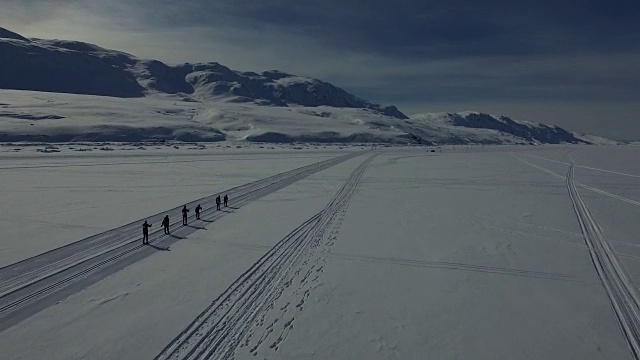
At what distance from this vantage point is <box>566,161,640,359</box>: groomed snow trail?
10.8 meters

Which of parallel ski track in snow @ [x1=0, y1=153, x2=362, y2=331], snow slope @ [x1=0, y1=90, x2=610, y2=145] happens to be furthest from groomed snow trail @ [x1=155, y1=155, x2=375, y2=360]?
snow slope @ [x1=0, y1=90, x2=610, y2=145]

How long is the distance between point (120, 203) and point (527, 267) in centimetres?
2418

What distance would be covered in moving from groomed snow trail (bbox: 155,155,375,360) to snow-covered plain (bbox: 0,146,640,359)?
Answer: 0.05 meters

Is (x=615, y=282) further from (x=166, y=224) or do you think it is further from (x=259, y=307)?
(x=166, y=224)

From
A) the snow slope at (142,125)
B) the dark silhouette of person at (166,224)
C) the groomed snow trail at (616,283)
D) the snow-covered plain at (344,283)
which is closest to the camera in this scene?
the snow-covered plain at (344,283)

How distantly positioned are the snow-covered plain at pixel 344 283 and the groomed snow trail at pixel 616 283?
0.07 m

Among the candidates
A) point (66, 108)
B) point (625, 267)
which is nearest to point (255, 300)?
point (625, 267)

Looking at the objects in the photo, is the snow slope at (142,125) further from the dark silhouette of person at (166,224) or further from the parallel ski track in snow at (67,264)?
the dark silhouette of person at (166,224)

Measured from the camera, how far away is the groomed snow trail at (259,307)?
9453 mm

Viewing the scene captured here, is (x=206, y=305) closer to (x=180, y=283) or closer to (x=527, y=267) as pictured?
(x=180, y=283)

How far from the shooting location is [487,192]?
34688mm

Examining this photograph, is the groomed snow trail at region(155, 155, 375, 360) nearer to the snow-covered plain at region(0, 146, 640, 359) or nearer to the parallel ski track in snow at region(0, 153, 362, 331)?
the snow-covered plain at region(0, 146, 640, 359)

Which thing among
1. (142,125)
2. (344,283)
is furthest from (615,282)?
(142,125)

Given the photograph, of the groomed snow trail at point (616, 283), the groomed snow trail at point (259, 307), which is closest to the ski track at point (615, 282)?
the groomed snow trail at point (616, 283)
